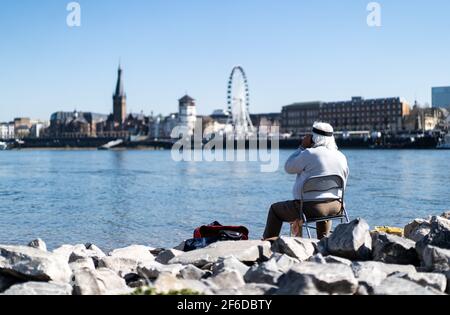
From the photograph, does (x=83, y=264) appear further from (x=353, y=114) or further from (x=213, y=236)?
(x=353, y=114)

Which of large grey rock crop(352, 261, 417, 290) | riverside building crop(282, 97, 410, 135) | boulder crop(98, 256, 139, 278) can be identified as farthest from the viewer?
riverside building crop(282, 97, 410, 135)

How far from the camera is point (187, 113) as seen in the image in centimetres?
17562

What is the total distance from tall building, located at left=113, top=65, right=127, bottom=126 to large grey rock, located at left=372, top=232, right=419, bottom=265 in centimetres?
18990

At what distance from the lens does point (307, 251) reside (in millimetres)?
5945

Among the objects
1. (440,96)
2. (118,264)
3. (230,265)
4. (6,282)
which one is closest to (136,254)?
(118,264)

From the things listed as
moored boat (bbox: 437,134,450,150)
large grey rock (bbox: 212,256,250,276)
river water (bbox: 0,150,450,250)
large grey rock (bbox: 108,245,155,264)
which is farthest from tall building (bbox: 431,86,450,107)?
large grey rock (bbox: 212,256,250,276)

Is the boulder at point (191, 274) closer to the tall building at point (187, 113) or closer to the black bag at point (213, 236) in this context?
the black bag at point (213, 236)

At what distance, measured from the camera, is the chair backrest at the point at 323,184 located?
6688mm

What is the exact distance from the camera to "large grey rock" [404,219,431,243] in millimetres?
7047

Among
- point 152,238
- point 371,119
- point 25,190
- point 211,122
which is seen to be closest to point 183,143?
point 211,122

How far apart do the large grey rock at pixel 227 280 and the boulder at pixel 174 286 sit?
17 centimetres

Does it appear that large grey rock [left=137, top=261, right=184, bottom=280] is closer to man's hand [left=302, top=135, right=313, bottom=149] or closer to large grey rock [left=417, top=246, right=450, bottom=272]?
large grey rock [left=417, top=246, right=450, bottom=272]
